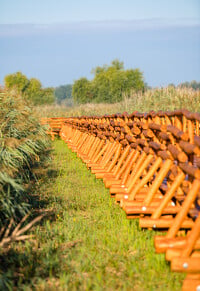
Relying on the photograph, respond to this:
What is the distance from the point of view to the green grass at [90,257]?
3871mm

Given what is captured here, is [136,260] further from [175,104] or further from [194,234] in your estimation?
[175,104]

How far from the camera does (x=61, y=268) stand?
13.8 feet

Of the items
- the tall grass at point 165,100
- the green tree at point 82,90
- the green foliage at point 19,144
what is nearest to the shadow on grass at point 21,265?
the green foliage at point 19,144

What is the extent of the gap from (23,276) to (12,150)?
2.71 m

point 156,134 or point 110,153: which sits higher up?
point 156,134

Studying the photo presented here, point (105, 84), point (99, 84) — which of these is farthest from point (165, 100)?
point (99, 84)

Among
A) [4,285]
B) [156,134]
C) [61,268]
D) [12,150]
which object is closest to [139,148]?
[156,134]

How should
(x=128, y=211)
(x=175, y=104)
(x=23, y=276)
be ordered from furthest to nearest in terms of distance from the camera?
(x=175, y=104), (x=128, y=211), (x=23, y=276)

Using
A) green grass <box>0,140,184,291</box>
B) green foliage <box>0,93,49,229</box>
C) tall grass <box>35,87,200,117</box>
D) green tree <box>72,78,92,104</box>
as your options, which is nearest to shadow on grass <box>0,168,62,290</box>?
green grass <box>0,140,184,291</box>

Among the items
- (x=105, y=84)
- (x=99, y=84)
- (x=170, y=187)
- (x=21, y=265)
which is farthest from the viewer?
(x=99, y=84)

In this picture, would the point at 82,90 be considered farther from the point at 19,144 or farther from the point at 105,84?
the point at 19,144

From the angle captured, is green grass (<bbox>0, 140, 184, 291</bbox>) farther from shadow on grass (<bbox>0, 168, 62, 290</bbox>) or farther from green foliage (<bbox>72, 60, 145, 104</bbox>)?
green foliage (<bbox>72, 60, 145, 104</bbox>)

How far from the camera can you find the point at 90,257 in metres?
4.46

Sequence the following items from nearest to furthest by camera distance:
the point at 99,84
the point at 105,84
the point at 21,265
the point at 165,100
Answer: the point at 21,265 < the point at 165,100 < the point at 105,84 < the point at 99,84
